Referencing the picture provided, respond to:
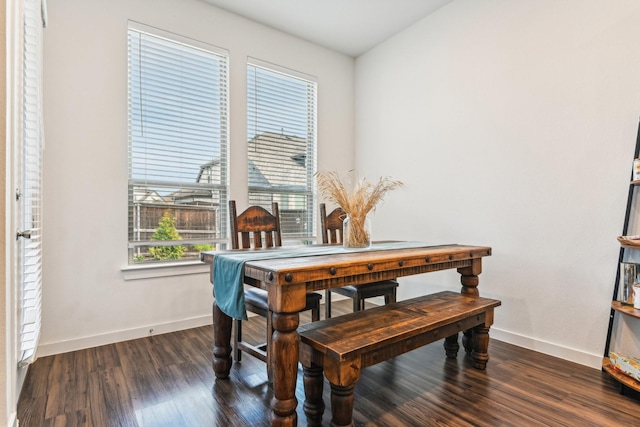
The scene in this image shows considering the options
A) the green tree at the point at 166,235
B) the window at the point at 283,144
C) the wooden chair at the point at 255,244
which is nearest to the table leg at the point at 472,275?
the wooden chair at the point at 255,244

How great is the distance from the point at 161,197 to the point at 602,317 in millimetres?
3366

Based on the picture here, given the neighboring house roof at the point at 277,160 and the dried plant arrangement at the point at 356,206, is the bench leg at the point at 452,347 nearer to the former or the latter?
the dried plant arrangement at the point at 356,206

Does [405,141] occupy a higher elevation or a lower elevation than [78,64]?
lower

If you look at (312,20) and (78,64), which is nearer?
(78,64)

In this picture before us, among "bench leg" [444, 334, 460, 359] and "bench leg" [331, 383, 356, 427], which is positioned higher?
"bench leg" [331, 383, 356, 427]

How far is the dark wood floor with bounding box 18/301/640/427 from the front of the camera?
5.28 feet

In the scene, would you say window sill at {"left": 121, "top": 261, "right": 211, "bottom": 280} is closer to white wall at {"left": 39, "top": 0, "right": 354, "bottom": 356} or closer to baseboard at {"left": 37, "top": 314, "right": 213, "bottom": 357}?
white wall at {"left": 39, "top": 0, "right": 354, "bottom": 356}

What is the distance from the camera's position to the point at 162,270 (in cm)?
280

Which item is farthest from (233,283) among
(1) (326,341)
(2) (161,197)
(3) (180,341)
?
(2) (161,197)

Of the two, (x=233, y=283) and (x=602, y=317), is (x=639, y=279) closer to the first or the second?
(x=602, y=317)

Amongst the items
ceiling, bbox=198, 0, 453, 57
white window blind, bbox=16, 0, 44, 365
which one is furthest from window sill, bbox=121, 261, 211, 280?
ceiling, bbox=198, 0, 453, 57

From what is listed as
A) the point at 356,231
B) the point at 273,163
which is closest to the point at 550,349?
the point at 356,231

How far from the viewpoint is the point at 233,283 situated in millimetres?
1664

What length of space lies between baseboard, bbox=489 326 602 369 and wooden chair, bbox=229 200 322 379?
1.56 metres
